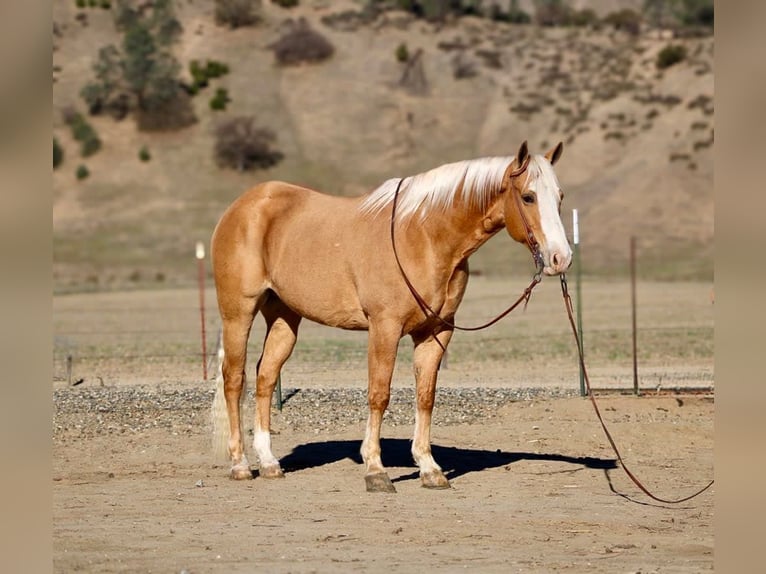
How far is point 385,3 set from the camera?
3063 inches

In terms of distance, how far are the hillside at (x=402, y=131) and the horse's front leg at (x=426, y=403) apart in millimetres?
30012

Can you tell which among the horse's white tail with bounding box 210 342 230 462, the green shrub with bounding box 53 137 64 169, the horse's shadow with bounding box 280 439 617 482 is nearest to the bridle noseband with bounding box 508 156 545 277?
the horse's shadow with bounding box 280 439 617 482

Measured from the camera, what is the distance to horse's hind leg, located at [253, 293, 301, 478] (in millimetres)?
10289

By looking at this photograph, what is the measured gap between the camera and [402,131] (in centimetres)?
6009

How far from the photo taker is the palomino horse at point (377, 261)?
9023 millimetres

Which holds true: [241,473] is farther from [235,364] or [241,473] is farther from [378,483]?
[378,483]

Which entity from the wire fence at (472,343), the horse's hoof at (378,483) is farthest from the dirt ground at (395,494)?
the wire fence at (472,343)

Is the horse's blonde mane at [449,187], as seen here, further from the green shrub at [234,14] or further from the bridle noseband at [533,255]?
the green shrub at [234,14]

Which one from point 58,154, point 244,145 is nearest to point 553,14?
point 244,145

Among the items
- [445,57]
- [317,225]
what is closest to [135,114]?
[445,57]

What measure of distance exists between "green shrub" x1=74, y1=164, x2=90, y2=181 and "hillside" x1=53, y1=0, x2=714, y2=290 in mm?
426

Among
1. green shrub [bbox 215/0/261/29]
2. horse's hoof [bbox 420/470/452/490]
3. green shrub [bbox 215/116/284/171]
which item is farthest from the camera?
green shrub [bbox 215/0/261/29]

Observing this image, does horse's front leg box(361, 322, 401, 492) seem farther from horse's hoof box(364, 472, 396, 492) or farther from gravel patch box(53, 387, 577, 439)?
gravel patch box(53, 387, 577, 439)

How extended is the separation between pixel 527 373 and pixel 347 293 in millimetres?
9400
